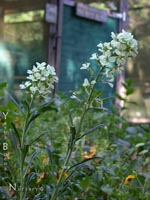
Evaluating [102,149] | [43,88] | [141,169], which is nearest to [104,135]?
[102,149]

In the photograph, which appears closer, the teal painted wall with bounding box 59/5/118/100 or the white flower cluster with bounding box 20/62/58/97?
the white flower cluster with bounding box 20/62/58/97

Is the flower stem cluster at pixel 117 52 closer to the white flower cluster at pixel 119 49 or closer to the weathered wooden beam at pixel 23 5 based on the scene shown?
the white flower cluster at pixel 119 49

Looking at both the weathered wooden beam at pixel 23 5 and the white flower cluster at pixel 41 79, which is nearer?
the white flower cluster at pixel 41 79

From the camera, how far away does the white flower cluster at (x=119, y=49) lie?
85 centimetres

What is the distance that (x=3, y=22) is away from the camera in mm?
3422

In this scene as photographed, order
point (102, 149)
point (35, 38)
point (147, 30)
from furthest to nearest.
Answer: point (147, 30)
point (35, 38)
point (102, 149)

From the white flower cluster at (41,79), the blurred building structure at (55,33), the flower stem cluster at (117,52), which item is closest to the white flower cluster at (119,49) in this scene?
the flower stem cluster at (117,52)

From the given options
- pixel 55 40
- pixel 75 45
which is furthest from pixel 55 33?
pixel 75 45

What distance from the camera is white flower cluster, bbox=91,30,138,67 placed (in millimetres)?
854

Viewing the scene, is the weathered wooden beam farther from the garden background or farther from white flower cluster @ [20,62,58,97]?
white flower cluster @ [20,62,58,97]

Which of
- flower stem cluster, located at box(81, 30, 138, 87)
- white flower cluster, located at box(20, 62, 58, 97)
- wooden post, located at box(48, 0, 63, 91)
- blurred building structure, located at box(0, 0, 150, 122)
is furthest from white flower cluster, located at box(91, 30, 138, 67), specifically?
wooden post, located at box(48, 0, 63, 91)

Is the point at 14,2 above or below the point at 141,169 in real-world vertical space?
above

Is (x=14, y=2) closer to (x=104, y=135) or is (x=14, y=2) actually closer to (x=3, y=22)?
(x=3, y=22)

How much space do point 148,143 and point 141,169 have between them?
0.14 metres
